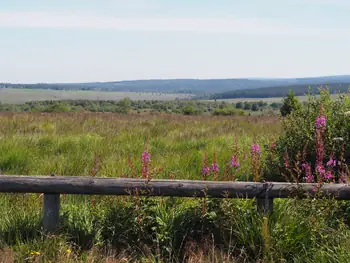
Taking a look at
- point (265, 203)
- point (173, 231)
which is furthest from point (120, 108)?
point (265, 203)

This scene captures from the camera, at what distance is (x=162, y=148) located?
9.35 metres

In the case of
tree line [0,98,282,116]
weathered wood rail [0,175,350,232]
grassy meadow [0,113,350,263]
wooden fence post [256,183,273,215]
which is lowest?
tree line [0,98,282,116]

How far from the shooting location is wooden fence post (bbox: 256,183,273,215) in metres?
4.27

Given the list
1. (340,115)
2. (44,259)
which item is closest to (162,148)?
(340,115)

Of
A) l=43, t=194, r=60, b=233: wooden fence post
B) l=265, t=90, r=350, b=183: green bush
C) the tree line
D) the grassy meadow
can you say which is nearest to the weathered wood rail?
l=43, t=194, r=60, b=233: wooden fence post

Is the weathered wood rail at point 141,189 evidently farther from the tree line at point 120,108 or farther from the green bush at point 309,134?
the tree line at point 120,108

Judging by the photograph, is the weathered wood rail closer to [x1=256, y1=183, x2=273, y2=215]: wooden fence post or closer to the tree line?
[x1=256, y1=183, x2=273, y2=215]: wooden fence post

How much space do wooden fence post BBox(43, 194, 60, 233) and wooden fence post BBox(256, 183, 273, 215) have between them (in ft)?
6.55

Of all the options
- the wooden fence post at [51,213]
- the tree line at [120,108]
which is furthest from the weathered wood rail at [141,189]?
the tree line at [120,108]

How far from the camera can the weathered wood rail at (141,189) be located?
169 inches

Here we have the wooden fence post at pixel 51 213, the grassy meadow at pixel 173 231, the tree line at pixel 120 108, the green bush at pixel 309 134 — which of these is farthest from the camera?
the tree line at pixel 120 108

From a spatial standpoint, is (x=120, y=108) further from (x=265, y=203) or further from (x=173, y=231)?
(x=265, y=203)

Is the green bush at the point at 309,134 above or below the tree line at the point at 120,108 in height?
above

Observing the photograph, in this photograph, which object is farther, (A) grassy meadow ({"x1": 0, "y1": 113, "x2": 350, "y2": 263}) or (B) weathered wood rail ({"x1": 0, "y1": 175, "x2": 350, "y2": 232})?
(B) weathered wood rail ({"x1": 0, "y1": 175, "x2": 350, "y2": 232})
